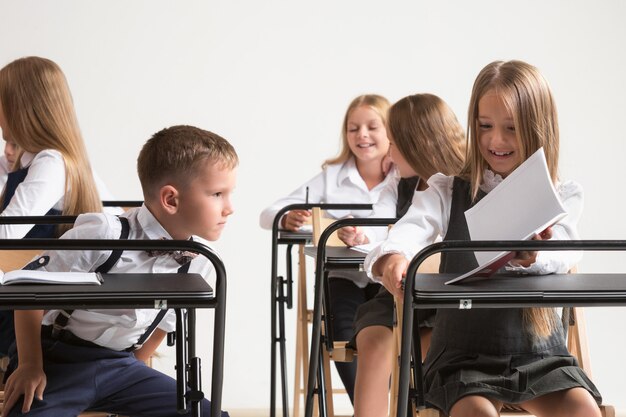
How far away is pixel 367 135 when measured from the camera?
3.88 meters

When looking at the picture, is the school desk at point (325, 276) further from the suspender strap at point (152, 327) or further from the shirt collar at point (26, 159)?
the shirt collar at point (26, 159)

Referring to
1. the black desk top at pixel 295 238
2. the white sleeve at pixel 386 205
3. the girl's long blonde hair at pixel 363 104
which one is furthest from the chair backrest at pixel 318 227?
the girl's long blonde hair at pixel 363 104

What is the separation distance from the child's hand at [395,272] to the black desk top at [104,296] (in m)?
0.42

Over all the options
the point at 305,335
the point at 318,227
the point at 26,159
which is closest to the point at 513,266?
the point at 318,227

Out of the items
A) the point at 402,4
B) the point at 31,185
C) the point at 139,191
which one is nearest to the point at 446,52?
the point at 402,4

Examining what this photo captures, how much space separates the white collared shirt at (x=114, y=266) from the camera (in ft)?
6.36

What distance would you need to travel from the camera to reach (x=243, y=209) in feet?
15.6

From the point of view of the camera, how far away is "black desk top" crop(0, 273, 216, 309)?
150 cm

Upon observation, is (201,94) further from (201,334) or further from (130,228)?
(130,228)

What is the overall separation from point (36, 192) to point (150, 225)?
709 millimetres

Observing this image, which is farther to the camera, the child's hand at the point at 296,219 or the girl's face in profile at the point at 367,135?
the girl's face in profile at the point at 367,135

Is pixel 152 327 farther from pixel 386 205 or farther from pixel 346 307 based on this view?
pixel 386 205

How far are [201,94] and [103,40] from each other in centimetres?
54

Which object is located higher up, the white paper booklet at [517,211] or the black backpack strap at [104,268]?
the white paper booklet at [517,211]
